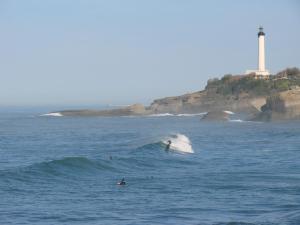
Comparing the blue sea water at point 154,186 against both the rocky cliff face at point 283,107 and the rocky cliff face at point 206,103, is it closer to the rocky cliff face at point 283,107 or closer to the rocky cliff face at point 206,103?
the rocky cliff face at point 283,107

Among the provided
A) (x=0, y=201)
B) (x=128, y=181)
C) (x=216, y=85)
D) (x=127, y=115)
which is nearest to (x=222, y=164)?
(x=128, y=181)

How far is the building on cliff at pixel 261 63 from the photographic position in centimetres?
11656

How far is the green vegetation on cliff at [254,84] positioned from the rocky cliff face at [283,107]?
21.0m

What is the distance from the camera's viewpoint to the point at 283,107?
8500cm

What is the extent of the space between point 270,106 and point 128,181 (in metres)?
60.4

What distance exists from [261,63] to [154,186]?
98902 mm

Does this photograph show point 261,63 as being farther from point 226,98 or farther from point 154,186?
point 154,186

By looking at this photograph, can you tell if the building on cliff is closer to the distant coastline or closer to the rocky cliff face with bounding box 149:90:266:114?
the distant coastline

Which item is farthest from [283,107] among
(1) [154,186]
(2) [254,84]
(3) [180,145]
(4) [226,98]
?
(1) [154,186]

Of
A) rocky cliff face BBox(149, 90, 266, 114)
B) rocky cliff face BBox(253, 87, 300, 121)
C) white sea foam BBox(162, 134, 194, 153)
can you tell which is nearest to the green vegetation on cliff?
rocky cliff face BBox(149, 90, 266, 114)

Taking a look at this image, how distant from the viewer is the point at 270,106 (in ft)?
285

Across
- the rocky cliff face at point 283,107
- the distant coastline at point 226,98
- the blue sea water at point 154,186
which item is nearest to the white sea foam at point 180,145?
the blue sea water at point 154,186

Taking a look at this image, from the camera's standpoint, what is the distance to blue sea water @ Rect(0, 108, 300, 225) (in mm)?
20047

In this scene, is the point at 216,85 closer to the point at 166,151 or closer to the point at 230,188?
the point at 166,151
